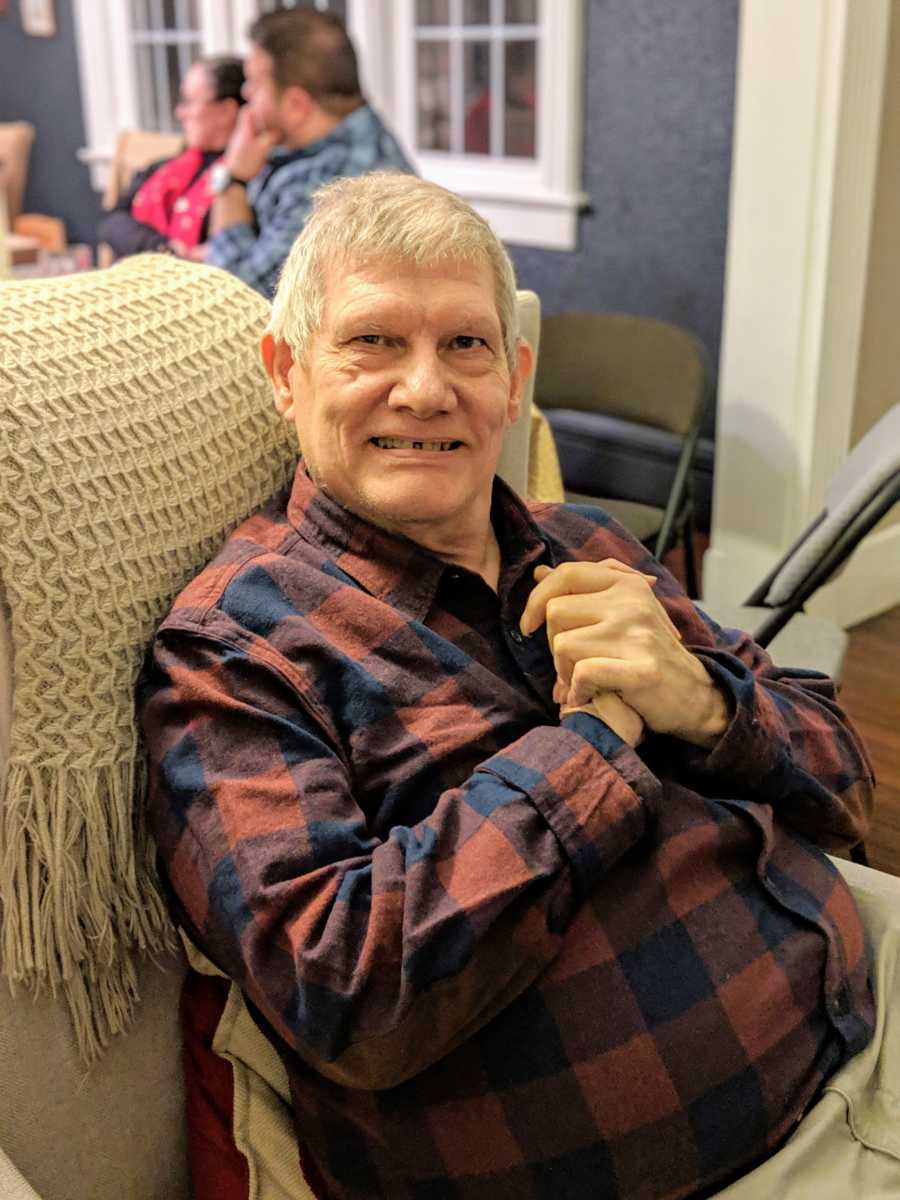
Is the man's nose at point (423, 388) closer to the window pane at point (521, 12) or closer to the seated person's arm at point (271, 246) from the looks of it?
the seated person's arm at point (271, 246)

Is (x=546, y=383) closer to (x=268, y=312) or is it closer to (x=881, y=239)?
(x=881, y=239)

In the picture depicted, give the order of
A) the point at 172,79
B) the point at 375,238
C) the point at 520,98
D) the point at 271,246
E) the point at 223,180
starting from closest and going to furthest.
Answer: the point at 375,238, the point at 271,246, the point at 223,180, the point at 520,98, the point at 172,79

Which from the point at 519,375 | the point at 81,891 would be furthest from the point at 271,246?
the point at 81,891

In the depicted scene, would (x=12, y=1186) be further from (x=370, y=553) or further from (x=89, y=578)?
(x=370, y=553)

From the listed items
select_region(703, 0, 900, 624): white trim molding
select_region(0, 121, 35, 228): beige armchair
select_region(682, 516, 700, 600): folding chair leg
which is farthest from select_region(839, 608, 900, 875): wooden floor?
select_region(0, 121, 35, 228): beige armchair

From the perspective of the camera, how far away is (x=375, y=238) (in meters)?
1.10

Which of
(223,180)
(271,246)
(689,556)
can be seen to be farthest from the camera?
(223,180)

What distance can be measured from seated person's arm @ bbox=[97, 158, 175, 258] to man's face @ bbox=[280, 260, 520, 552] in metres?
3.14

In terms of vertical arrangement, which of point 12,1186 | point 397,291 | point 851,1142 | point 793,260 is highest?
point 397,291

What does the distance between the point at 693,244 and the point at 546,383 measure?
0.97m

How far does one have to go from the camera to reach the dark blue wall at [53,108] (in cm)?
608

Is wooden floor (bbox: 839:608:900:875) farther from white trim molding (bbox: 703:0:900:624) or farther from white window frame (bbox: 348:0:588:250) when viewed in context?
white window frame (bbox: 348:0:588:250)

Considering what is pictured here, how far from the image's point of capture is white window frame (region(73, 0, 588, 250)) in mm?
3876

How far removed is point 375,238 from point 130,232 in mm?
→ 3370
